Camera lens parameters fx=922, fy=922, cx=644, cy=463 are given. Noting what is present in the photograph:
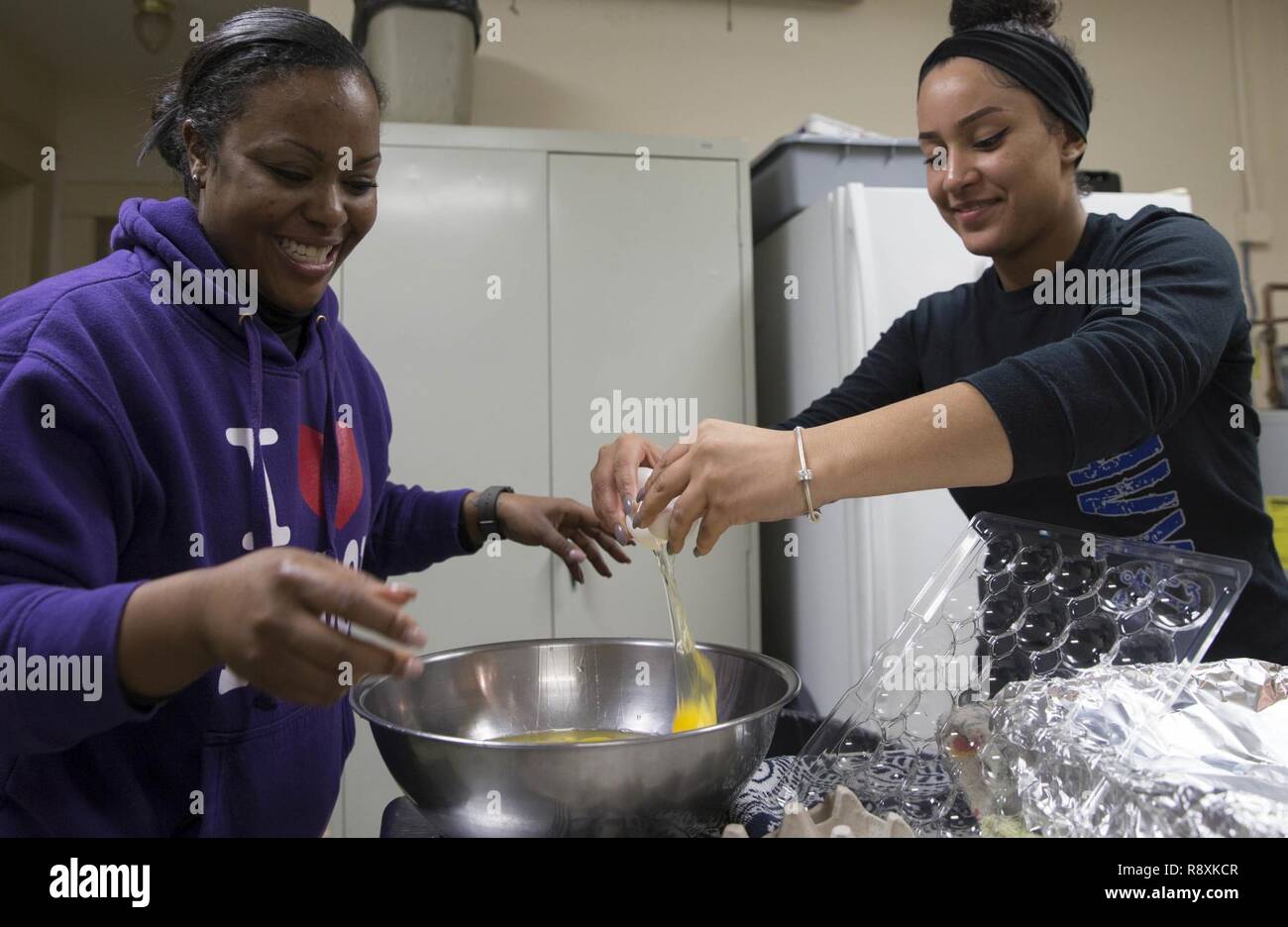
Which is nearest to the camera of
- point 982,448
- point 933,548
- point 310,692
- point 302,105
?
point 310,692

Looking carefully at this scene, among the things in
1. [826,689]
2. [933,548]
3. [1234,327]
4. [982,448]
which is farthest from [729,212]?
[982,448]

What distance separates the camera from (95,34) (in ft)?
9.71

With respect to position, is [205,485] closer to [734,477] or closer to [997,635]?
[734,477]

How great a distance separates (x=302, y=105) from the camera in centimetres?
89

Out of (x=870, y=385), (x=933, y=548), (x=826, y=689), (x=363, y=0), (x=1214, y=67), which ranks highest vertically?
(x=1214, y=67)

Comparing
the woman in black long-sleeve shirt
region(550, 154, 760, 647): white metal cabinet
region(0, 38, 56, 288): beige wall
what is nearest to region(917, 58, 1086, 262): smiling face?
the woman in black long-sleeve shirt

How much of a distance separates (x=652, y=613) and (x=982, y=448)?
145 cm

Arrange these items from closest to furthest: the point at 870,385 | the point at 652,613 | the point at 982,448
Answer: the point at 982,448 < the point at 870,385 < the point at 652,613

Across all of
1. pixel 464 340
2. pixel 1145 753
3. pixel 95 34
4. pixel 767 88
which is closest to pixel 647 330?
pixel 464 340

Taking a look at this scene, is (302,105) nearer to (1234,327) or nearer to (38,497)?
(38,497)

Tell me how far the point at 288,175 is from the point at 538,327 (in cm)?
121

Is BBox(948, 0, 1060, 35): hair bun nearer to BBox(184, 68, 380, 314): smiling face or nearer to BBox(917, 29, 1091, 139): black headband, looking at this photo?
BBox(917, 29, 1091, 139): black headband

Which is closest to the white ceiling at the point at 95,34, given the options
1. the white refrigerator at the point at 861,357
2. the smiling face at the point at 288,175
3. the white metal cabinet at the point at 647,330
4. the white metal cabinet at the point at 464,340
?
the white metal cabinet at the point at 464,340

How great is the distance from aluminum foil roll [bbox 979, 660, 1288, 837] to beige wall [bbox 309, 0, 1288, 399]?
222 cm
